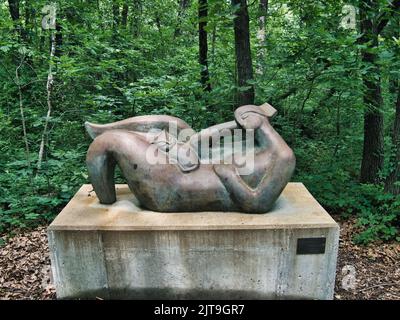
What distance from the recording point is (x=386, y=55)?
3793 mm

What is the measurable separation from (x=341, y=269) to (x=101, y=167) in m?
2.93

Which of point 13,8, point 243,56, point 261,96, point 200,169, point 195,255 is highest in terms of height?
point 13,8

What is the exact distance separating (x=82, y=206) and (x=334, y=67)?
11.3 feet

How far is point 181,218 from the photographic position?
3.37 meters

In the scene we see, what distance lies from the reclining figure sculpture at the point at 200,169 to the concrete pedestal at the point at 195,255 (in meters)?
0.14

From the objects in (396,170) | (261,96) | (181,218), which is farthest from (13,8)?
(396,170)

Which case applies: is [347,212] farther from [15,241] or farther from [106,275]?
[15,241]

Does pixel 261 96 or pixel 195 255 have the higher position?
pixel 261 96

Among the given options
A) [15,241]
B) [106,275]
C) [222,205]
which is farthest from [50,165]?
[222,205]

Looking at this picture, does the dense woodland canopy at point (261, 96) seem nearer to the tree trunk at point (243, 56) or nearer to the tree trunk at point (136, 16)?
the tree trunk at point (243, 56)

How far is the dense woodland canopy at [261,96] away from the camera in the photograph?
464cm

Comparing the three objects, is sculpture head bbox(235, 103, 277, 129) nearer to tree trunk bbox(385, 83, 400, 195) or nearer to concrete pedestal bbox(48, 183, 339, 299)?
concrete pedestal bbox(48, 183, 339, 299)

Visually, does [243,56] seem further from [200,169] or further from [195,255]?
[195,255]

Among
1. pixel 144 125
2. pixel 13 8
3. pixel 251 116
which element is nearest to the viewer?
pixel 251 116
